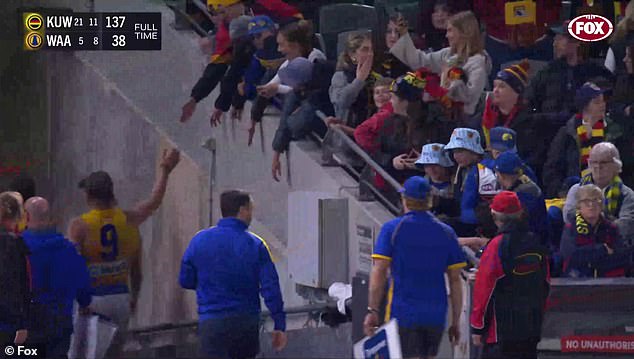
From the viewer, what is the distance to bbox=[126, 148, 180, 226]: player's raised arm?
22.6 feet

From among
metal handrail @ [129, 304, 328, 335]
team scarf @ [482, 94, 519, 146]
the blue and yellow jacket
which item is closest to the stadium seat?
team scarf @ [482, 94, 519, 146]

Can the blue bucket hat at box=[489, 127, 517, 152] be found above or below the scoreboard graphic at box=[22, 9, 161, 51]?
below

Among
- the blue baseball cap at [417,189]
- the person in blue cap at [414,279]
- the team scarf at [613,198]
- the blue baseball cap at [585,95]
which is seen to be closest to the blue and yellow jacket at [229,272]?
the person in blue cap at [414,279]

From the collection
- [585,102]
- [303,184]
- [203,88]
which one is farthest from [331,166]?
[585,102]

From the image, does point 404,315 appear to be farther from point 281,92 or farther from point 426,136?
point 281,92

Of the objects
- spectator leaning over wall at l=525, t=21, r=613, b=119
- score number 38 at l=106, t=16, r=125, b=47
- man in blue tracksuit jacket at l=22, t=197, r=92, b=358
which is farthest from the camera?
spectator leaning over wall at l=525, t=21, r=613, b=119

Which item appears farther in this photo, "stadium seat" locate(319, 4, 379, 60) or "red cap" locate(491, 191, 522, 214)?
"stadium seat" locate(319, 4, 379, 60)

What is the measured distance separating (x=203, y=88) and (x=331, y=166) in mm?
654

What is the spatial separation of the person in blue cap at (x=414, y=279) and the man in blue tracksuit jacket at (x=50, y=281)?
125 centimetres

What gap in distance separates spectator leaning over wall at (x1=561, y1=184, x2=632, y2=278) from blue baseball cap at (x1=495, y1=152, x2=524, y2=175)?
263 mm

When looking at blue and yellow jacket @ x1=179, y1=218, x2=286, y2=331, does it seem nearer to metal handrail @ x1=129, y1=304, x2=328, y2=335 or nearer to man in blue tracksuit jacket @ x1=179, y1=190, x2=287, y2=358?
man in blue tracksuit jacket @ x1=179, y1=190, x2=287, y2=358

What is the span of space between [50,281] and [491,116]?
1.94 m

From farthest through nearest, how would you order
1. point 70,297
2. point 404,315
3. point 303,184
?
point 303,184 → point 70,297 → point 404,315

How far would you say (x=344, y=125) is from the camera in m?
7.11
